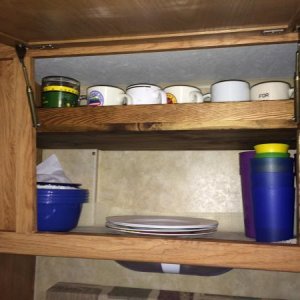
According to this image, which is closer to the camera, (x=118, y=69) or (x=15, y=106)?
(x=15, y=106)

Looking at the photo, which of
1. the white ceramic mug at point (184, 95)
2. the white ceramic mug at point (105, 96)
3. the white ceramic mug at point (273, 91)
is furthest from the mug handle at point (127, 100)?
the white ceramic mug at point (273, 91)

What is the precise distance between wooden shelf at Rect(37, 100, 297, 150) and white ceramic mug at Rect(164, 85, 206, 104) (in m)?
0.10

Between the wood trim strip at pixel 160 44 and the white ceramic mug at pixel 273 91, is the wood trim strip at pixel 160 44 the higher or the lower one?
the higher one

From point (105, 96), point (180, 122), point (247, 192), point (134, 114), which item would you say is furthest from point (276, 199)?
point (105, 96)

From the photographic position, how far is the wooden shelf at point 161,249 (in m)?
0.70

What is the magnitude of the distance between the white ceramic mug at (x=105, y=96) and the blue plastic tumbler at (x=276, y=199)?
1.31 feet

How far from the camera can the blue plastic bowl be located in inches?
33.4

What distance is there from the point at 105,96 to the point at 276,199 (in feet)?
1.65

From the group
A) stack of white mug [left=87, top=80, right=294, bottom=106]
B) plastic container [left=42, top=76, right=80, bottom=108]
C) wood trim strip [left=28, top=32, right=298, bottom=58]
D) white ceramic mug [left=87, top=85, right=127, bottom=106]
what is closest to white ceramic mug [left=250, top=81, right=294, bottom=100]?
stack of white mug [left=87, top=80, right=294, bottom=106]

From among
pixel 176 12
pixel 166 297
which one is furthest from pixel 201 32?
pixel 166 297

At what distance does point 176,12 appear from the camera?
2.16 feet

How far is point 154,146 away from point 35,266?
619 millimetres

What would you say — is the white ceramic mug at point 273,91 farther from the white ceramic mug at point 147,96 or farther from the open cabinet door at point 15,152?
the open cabinet door at point 15,152

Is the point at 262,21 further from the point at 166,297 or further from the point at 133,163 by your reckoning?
the point at 166,297
